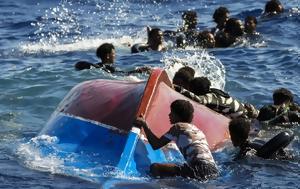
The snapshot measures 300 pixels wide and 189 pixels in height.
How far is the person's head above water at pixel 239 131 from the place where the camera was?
28.8 feet

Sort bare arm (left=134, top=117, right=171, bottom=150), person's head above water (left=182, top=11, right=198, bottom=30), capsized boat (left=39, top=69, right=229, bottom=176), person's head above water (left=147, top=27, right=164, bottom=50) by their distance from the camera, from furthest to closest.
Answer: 1. person's head above water (left=182, top=11, right=198, bottom=30)
2. person's head above water (left=147, top=27, right=164, bottom=50)
3. capsized boat (left=39, top=69, right=229, bottom=176)
4. bare arm (left=134, top=117, right=171, bottom=150)

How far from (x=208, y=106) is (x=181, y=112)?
2.32m

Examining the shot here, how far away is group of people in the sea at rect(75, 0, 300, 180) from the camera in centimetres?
784

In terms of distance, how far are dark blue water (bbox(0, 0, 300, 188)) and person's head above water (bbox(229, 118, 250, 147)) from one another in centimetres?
25

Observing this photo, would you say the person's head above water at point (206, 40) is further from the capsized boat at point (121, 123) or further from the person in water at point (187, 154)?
the person in water at point (187, 154)

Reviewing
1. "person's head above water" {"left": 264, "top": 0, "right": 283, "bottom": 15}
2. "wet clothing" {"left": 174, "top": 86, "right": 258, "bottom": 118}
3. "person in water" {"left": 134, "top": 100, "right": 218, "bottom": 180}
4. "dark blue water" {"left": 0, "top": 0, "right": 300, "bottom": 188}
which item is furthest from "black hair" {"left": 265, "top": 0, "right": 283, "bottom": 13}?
"person in water" {"left": 134, "top": 100, "right": 218, "bottom": 180}

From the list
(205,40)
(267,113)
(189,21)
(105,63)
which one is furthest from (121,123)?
(189,21)

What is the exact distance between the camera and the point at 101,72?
13.2 metres

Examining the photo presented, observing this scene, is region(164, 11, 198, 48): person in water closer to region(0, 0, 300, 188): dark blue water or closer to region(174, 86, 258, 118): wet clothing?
region(0, 0, 300, 188): dark blue water

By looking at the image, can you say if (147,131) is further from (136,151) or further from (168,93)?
(168,93)

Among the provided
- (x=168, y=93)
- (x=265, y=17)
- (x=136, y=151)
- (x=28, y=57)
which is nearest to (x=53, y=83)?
(x=28, y=57)

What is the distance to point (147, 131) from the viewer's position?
802cm

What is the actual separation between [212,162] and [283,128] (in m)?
2.83

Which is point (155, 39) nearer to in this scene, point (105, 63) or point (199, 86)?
point (105, 63)
